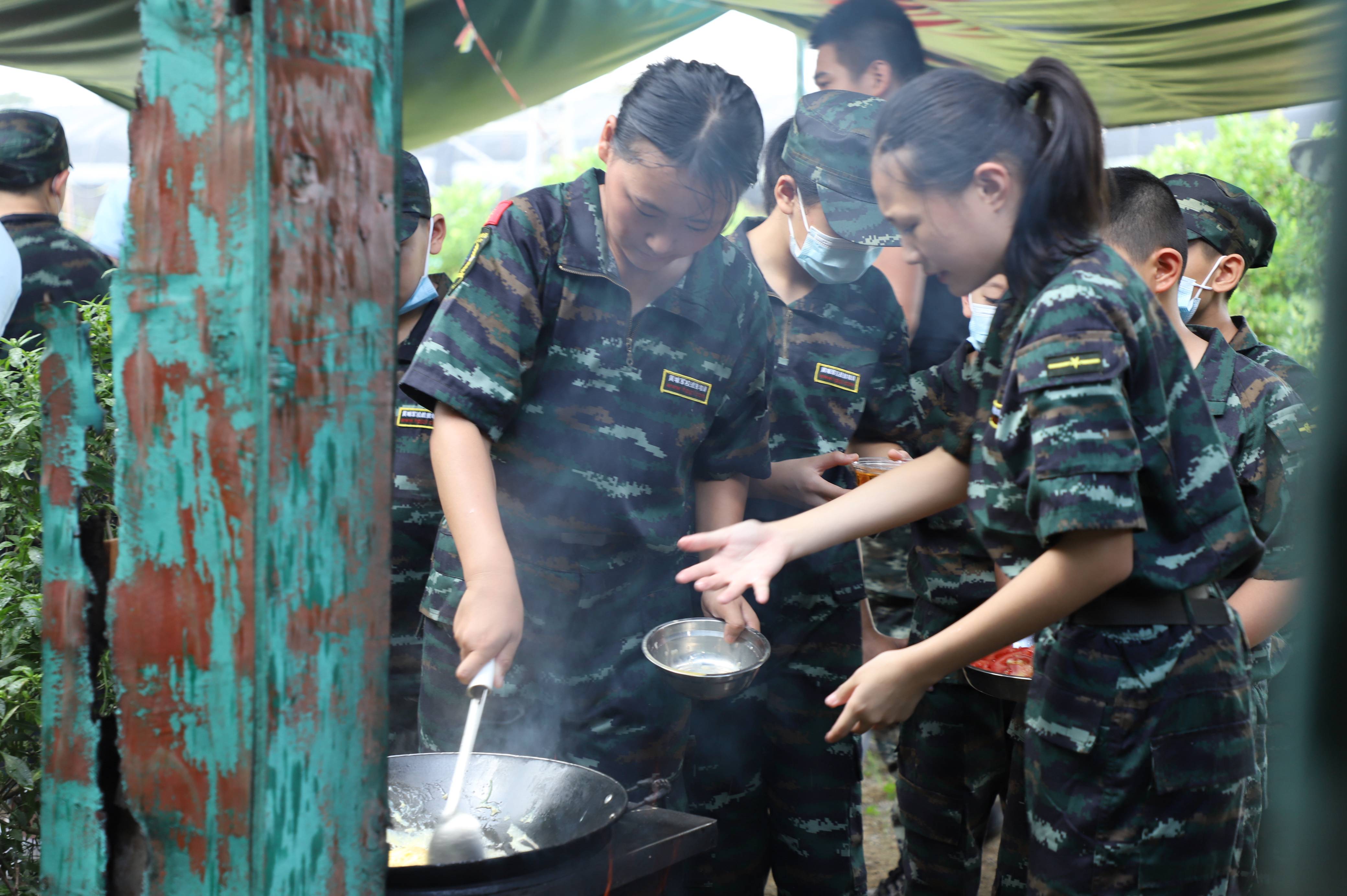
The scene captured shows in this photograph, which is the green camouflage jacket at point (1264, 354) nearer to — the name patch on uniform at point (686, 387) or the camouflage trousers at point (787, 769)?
the camouflage trousers at point (787, 769)

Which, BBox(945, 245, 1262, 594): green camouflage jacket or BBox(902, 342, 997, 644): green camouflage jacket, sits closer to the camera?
BBox(945, 245, 1262, 594): green camouflage jacket

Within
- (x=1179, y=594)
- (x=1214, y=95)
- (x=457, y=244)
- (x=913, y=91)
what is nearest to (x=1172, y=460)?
(x=1179, y=594)

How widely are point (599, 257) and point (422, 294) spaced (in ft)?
3.89

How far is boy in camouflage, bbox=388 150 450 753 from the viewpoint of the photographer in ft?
10.4

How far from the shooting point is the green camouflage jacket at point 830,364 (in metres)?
3.23

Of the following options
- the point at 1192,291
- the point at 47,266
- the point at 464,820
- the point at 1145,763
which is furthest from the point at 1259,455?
the point at 47,266

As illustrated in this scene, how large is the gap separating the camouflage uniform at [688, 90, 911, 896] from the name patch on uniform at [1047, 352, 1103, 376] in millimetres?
1382

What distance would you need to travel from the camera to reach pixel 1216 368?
8.84 feet

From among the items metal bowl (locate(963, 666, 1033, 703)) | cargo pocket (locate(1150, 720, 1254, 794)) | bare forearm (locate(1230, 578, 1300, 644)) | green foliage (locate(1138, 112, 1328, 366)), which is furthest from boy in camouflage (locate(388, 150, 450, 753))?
green foliage (locate(1138, 112, 1328, 366))

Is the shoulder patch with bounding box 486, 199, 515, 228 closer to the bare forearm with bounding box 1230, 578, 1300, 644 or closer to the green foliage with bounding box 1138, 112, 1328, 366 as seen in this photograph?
the bare forearm with bounding box 1230, 578, 1300, 644

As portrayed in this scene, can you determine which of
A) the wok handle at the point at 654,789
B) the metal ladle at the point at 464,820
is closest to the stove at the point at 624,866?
the metal ladle at the point at 464,820

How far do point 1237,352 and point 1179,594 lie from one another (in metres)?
1.60

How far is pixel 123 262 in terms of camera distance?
49.4 inches

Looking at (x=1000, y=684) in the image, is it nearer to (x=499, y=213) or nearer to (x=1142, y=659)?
(x=1142, y=659)
